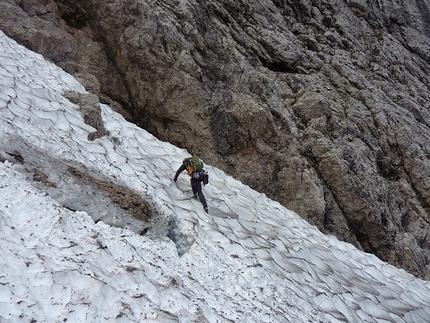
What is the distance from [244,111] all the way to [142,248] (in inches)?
344

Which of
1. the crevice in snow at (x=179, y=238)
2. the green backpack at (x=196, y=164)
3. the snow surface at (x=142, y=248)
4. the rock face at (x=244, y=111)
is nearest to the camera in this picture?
the snow surface at (x=142, y=248)

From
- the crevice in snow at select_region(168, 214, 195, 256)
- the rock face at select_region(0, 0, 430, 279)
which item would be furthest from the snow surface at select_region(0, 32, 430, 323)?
the rock face at select_region(0, 0, 430, 279)

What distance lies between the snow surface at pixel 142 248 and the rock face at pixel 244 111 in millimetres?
2052

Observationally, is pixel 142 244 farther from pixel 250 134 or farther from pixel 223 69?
pixel 223 69

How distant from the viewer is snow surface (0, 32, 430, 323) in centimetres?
469

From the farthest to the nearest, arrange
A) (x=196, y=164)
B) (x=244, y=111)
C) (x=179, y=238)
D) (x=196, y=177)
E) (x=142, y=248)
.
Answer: (x=244, y=111) < (x=196, y=164) < (x=196, y=177) < (x=179, y=238) < (x=142, y=248)

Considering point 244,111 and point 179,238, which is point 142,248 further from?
point 244,111

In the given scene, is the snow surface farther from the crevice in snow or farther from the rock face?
the rock face

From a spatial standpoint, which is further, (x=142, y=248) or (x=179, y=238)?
(x=179, y=238)

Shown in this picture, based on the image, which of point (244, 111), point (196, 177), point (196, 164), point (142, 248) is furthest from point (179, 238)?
point (244, 111)

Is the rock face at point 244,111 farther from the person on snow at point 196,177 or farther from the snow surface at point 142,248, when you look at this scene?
the person on snow at point 196,177

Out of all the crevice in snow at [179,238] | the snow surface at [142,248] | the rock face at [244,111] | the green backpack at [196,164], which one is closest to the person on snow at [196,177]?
the green backpack at [196,164]

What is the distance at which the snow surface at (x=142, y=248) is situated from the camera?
15.4 feet

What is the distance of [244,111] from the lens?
45.2 feet
